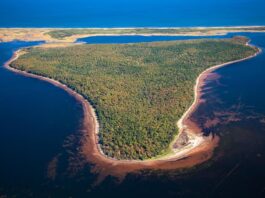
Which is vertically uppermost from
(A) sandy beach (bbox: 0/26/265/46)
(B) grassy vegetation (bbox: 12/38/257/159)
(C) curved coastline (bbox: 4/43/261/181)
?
(A) sandy beach (bbox: 0/26/265/46)

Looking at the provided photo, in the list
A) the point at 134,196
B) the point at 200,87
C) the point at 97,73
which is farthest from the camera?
the point at 97,73

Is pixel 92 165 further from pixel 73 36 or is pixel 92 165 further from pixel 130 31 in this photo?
pixel 130 31

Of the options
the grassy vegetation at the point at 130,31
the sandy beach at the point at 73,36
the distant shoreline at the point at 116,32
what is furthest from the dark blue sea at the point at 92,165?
the grassy vegetation at the point at 130,31

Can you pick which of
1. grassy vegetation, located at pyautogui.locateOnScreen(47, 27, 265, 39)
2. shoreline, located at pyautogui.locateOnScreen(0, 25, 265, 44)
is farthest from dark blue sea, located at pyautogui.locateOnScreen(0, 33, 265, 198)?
grassy vegetation, located at pyautogui.locateOnScreen(47, 27, 265, 39)

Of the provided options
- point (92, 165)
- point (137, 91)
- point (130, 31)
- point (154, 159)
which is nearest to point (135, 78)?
point (137, 91)

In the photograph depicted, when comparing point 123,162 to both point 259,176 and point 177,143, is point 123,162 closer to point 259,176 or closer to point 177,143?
point 177,143

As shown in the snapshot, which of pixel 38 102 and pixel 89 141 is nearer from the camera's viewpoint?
pixel 89 141

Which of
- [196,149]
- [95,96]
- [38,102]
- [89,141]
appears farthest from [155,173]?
[38,102]

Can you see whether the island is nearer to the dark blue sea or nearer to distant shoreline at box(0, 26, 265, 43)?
the dark blue sea
